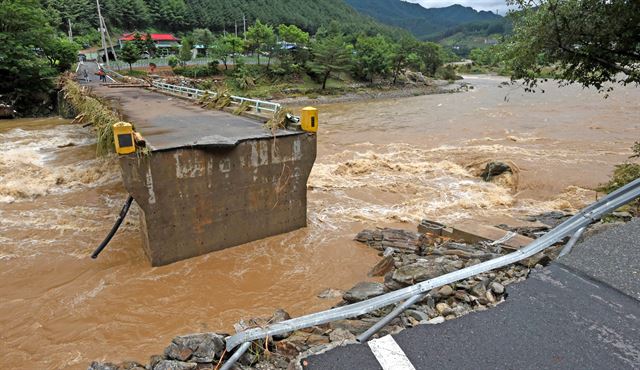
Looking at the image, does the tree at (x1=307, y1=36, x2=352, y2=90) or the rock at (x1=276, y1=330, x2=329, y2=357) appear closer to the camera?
the rock at (x1=276, y1=330, x2=329, y2=357)

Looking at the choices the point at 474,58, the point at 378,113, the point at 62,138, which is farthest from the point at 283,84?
the point at 474,58

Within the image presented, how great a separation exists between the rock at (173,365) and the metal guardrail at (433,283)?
14.4 inches

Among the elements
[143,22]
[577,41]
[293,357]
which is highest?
[143,22]

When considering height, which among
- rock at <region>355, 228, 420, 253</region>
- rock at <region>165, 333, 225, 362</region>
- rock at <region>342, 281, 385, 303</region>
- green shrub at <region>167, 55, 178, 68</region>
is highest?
green shrub at <region>167, 55, 178, 68</region>

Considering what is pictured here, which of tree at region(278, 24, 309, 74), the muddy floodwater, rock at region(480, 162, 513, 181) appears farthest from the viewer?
tree at region(278, 24, 309, 74)

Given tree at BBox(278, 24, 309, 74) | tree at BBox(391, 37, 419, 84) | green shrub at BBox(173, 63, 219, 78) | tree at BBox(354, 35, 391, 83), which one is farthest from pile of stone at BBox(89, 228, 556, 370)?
tree at BBox(391, 37, 419, 84)

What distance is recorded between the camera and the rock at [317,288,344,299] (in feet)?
24.2

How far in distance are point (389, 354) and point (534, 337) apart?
53.0 inches

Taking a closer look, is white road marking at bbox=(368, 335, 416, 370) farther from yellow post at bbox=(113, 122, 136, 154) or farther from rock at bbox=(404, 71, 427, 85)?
rock at bbox=(404, 71, 427, 85)

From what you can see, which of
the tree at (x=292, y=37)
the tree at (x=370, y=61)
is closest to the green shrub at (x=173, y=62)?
the tree at (x=292, y=37)

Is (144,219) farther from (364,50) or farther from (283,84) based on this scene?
(364,50)

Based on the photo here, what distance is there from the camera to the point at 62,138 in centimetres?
2292

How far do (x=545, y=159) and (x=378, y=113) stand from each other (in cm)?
1990

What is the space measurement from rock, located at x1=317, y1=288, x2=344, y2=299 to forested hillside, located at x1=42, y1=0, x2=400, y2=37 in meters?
90.3
